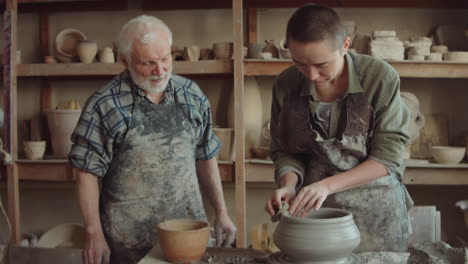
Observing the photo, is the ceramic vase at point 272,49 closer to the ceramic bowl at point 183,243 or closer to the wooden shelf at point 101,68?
the wooden shelf at point 101,68

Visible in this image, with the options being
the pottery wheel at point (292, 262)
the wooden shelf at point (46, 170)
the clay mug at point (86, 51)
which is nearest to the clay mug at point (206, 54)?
the clay mug at point (86, 51)

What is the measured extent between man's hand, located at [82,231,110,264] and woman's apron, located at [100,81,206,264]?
0.11 meters

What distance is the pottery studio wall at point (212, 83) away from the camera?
438 cm

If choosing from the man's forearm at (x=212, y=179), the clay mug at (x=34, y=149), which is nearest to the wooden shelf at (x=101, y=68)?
the clay mug at (x=34, y=149)

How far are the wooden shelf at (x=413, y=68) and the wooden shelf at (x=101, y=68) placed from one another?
0.18 metres

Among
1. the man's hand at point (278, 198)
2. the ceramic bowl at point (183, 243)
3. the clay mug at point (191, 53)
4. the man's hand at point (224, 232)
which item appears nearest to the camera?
the ceramic bowl at point (183, 243)

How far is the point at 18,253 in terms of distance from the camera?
12.4ft

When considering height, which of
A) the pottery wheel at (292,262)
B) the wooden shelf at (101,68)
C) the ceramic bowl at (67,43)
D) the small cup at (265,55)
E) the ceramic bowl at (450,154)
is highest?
the ceramic bowl at (67,43)

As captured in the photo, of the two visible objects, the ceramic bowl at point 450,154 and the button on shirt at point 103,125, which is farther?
the ceramic bowl at point 450,154

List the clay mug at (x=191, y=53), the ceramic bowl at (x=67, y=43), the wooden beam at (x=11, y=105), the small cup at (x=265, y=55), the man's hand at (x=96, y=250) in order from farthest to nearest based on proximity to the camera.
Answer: the ceramic bowl at (x=67, y=43)
the wooden beam at (x=11, y=105)
the clay mug at (x=191, y=53)
the small cup at (x=265, y=55)
the man's hand at (x=96, y=250)

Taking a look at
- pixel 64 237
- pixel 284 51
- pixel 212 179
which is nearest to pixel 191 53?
pixel 284 51

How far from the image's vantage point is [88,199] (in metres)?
2.35

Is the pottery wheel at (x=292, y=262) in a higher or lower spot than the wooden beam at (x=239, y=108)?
lower

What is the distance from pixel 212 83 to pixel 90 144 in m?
2.30
